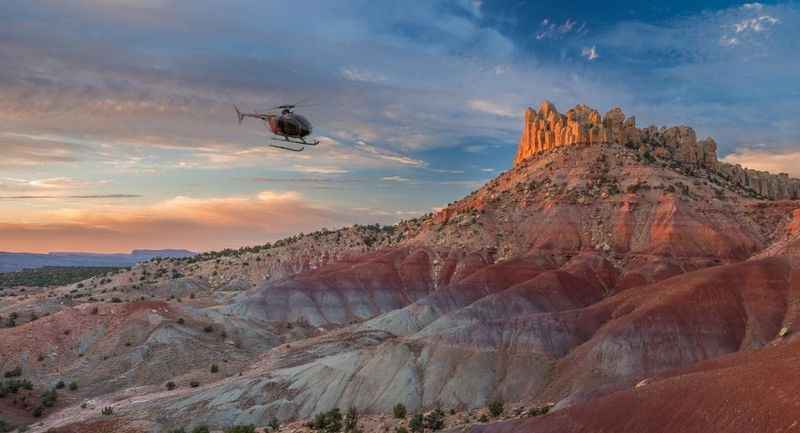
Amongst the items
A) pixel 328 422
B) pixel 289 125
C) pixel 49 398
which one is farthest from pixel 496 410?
pixel 49 398

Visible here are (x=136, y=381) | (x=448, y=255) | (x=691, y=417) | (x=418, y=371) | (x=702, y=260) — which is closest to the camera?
(x=691, y=417)

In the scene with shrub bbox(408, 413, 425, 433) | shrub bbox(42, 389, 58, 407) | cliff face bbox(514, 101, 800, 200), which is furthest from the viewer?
cliff face bbox(514, 101, 800, 200)

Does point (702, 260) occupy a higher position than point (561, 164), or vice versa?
point (561, 164)

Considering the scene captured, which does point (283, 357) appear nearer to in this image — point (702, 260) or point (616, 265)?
point (616, 265)

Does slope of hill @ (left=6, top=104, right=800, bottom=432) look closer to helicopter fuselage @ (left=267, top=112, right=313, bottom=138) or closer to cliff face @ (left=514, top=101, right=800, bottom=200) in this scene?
cliff face @ (left=514, top=101, right=800, bottom=200)

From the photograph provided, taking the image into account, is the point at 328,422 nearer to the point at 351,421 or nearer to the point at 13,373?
the point at 351,421

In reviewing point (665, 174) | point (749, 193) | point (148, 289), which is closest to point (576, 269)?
point (665, 174)

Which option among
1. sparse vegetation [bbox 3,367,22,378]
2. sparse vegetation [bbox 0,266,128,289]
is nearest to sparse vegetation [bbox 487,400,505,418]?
sparse vegetation [bbox 3,367,22,378]
